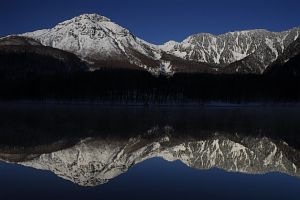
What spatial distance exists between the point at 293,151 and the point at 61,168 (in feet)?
50.0

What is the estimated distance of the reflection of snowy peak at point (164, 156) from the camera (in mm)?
24031

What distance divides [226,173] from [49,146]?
13.6m

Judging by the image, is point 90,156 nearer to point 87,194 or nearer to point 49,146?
point 49,146

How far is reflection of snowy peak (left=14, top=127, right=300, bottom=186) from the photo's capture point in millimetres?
24031

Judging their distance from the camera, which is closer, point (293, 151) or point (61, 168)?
point (61, 168)

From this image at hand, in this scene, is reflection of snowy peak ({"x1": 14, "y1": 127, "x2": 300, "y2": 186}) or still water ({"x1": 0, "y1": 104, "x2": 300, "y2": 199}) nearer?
still water ({"x1": 0, "y1": 104, "x2": 300, "y2": 199})

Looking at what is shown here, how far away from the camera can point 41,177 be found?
21.5m

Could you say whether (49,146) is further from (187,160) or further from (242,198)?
(242,198)

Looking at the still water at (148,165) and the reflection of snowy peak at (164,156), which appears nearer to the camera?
the still water at (148,165)

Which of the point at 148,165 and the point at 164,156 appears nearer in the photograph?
the point at 148,165

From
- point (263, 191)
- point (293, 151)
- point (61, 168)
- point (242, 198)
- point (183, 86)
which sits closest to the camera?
point (242, 198)

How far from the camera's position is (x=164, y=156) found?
29906 millimetres

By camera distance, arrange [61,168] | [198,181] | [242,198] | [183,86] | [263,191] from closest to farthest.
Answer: [242,198] → [263,191] → [198,181] → [61,168] → [183,86]

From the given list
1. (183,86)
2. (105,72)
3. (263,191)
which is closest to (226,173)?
(263,191)
